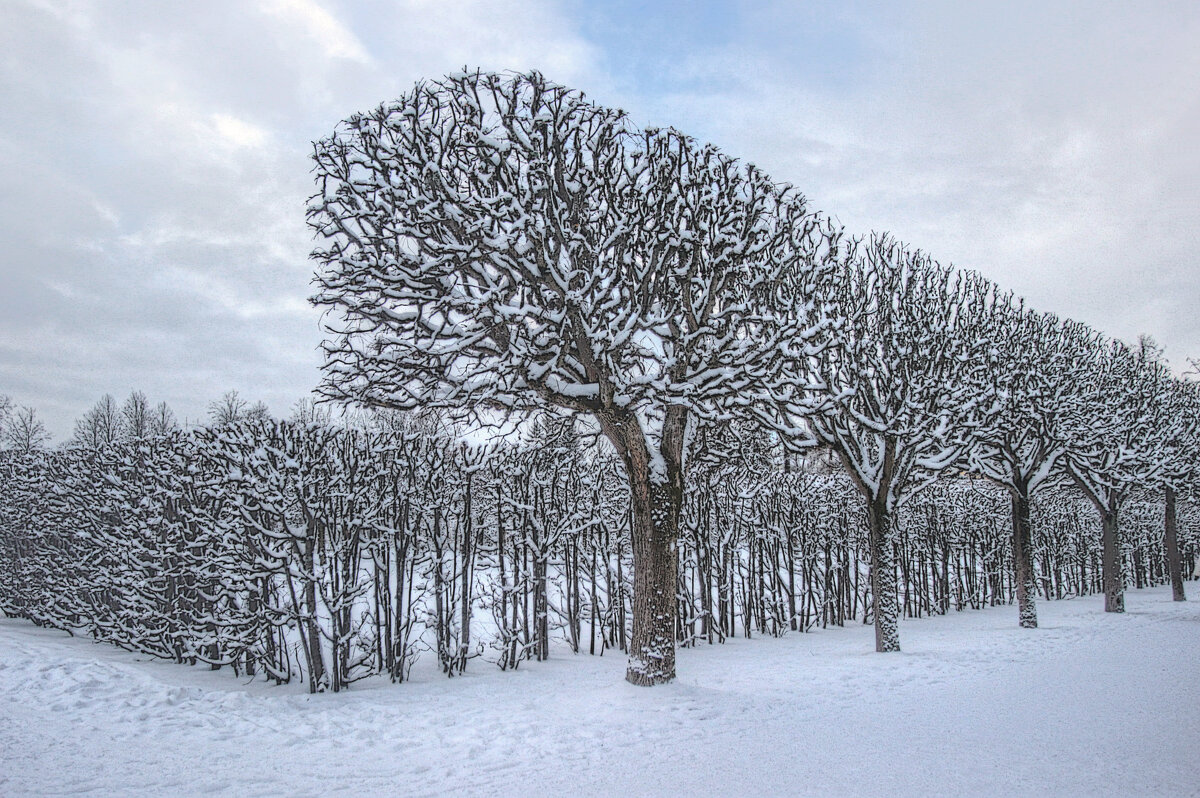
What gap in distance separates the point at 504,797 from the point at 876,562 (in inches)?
388

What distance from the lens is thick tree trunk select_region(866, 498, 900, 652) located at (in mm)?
12078

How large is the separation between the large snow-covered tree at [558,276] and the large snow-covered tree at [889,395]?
3335 mm

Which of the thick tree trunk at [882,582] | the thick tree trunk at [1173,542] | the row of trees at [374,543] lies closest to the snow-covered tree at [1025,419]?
the row of trees at [374,543]

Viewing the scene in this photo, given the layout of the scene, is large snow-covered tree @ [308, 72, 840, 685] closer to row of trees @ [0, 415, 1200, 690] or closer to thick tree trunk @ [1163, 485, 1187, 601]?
row of trees @ [0, 415, 1200, 690]

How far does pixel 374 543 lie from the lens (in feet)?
32.6

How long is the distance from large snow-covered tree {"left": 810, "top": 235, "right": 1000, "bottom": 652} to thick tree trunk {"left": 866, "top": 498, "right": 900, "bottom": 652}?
19mm

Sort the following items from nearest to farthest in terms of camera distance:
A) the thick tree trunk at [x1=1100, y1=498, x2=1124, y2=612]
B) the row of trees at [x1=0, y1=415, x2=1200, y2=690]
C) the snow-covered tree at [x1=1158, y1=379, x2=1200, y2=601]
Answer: the row of trees at [x1=0, y1=415, x2=1200, y2=690] → the thick tree trunk at [x1=1100, y1=498, x2=1124, y2=612] → the snow-covered tree at [x1=1158, y1=379, x2=1200, y2=601]

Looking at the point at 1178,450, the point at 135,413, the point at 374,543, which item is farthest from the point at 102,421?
the point at 1178,450

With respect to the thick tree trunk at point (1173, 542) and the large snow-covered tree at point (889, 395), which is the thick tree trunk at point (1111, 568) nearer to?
the thick tree trunk at point (1173, 542)

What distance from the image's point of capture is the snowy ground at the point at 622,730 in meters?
5.19

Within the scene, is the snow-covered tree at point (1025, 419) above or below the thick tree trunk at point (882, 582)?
above

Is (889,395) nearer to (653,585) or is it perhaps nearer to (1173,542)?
(653,585)

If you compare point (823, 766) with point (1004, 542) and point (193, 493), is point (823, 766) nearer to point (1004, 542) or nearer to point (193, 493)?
point (193, 493)

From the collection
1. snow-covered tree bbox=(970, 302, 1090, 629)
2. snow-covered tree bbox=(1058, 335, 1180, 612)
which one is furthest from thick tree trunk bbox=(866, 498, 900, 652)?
snow-covered tree bbox=(1058, 335, 1180, 612)
